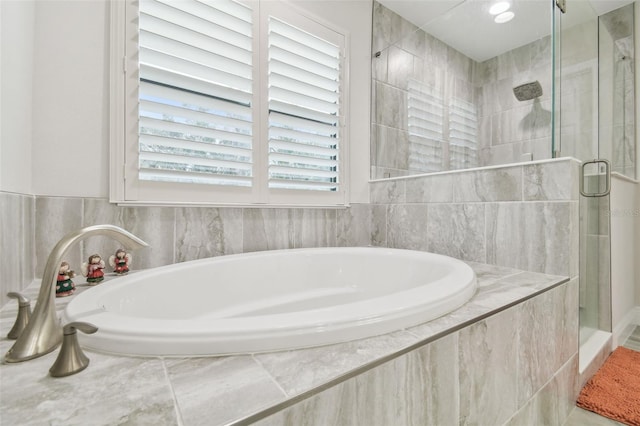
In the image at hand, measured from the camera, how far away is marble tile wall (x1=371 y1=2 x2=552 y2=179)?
2.13m

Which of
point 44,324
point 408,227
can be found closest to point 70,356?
point 44,324

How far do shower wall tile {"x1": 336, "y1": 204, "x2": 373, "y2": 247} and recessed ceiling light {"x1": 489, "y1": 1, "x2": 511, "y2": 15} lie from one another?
1664mm

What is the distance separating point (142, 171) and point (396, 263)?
1268 millimetres

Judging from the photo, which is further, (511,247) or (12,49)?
(511,247)

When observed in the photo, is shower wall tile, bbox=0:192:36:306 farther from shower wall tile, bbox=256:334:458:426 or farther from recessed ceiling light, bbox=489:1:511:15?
recessed ceiling light, bbox=489:1:511:15

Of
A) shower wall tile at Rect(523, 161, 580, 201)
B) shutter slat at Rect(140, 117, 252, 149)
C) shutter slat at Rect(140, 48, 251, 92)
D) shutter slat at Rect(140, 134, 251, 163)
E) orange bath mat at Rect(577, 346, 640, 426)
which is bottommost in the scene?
orange bath mat at Rect(577, 346, 640, 426)

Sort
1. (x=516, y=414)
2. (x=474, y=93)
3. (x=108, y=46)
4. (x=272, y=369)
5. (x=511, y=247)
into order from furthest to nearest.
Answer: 1. (x=474, y=93)
2. (x=511, y=247)
3. (x=108, y=46)
4. (x=516, y=414)
5. (x=272, y=369)

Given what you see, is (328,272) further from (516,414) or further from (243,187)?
(516,414)

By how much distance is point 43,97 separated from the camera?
1084 millimetres

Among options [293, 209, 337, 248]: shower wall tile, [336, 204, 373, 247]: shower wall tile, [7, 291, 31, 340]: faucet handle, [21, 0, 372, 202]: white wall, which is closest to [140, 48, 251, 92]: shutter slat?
[21, 0, 372, 202]: white wall

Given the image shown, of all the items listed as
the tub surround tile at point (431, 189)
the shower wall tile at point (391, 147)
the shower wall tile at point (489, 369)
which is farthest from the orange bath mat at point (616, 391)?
the shower wall tile at point (391, 147)

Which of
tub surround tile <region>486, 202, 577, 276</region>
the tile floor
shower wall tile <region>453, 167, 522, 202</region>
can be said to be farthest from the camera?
shower wall tile <region>453, 167, 522, 202</region>

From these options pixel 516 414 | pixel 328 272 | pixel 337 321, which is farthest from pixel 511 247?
pixel 337 321

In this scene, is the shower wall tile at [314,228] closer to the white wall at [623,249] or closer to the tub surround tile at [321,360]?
the tub surround tile at [321,360]
